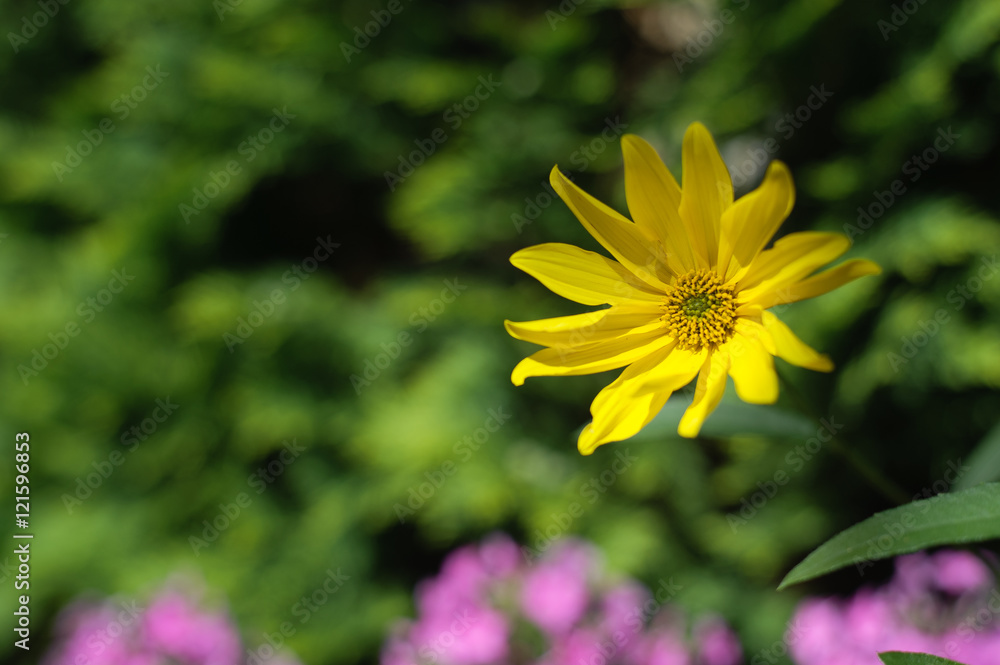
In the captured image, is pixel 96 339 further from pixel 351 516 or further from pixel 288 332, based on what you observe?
pixel 351 516

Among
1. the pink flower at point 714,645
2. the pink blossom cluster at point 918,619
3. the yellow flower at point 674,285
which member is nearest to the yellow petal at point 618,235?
the yellow flower at point 674,285

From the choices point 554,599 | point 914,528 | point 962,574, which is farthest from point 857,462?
point 554,599

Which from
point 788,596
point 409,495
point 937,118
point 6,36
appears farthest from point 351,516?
point 6,36

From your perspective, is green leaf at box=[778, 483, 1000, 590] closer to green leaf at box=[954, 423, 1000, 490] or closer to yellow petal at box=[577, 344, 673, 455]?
yellow petal at box=[577, 344, 673, 455]

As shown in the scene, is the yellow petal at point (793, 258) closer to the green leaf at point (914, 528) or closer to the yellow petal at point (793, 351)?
the yellow petal at point (793, 351)

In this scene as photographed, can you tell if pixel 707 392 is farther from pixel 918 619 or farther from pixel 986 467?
pixel 918 619

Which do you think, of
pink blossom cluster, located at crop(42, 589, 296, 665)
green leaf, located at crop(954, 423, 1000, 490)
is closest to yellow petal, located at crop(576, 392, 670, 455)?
green leaf, located at crop(954, 423, 1000, 490)
